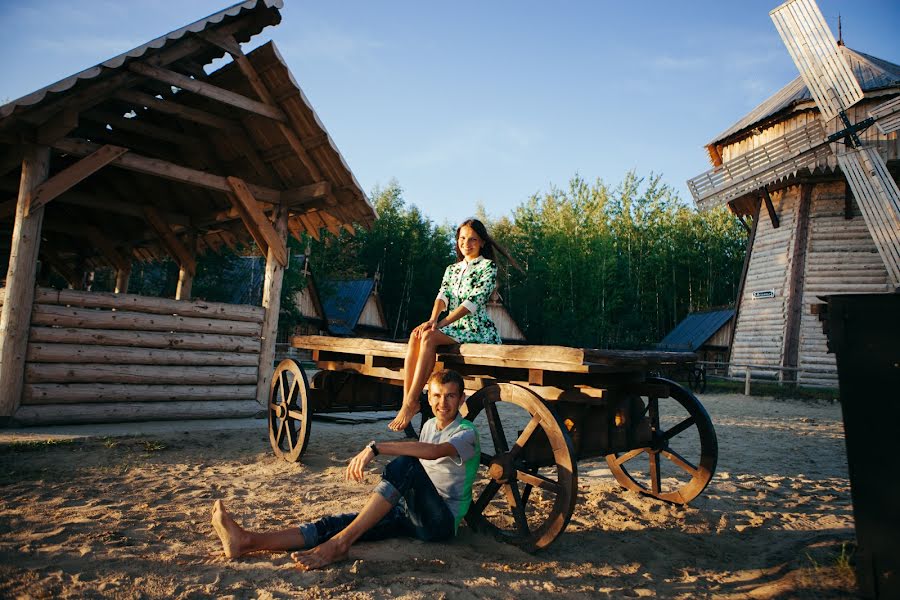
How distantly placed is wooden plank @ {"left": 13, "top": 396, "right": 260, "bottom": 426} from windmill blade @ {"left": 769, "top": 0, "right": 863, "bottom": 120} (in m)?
19.1

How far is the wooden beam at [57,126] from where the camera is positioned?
254 inches

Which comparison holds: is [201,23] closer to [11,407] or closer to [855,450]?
[11,407]

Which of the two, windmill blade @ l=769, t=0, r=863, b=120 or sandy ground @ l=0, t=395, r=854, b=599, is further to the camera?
windmill blade @ l=769, t=0, r=863, b=120

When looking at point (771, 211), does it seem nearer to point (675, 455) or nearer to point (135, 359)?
point (675, 455)

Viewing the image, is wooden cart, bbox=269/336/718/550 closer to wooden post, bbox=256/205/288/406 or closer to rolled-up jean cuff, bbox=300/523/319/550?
rolled-up jean cuff, bbox=300/523/319/550

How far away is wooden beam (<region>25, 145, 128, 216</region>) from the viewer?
6.45 meters

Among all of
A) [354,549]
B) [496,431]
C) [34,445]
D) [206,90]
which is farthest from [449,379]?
[206,90]

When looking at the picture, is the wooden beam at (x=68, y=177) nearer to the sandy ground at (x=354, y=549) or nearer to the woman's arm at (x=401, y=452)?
the sandy ground at (x=354, y=549)

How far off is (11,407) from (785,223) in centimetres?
2160

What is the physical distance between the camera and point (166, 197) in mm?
10344

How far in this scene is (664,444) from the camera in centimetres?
405

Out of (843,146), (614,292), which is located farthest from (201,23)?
(614,292)

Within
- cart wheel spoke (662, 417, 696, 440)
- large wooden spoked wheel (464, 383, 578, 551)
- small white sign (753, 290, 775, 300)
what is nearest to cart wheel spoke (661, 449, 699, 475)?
cart wheel spoke (662, 417, 696, 440)

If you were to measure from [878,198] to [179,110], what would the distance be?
59.1 feet
